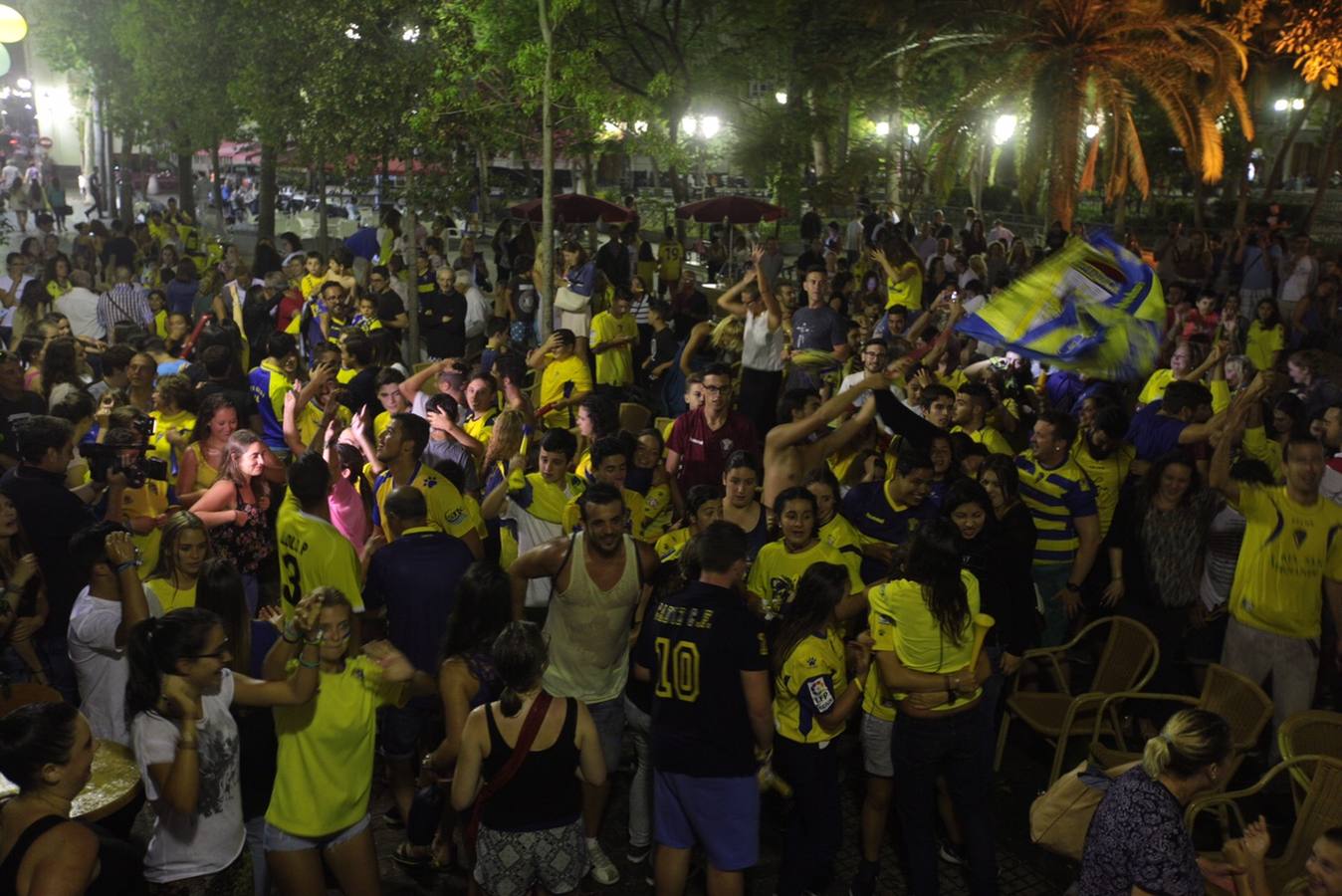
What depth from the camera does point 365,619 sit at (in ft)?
18.6

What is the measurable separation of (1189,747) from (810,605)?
1.57 meters

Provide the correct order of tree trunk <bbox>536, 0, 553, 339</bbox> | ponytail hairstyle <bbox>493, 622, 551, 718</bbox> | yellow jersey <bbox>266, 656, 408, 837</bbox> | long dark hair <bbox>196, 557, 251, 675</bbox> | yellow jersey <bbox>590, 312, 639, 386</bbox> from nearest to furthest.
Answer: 1. ponytail hairstyle <bbox>493, 622, 551, 718</bbox>
2. yellow jersey <bbox>266, 656, 408, 837</bbox>
3. long dark hair <bbox>196, 557, 251, 675</bbox>
4. yellow jersey <bbox>590, 312, 639, 386</bbox>
5. tree trunk <bbox>536, 0, 553, 339</bbox>

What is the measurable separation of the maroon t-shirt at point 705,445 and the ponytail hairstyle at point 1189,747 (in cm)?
411

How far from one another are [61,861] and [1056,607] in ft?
17.4

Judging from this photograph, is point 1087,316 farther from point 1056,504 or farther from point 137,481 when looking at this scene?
point 137,481

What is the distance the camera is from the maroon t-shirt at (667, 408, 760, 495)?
791 cm

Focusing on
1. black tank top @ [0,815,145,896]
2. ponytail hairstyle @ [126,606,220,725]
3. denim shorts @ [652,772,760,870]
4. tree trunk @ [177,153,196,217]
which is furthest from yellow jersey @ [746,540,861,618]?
tree trunk @ [177,153,196,217]

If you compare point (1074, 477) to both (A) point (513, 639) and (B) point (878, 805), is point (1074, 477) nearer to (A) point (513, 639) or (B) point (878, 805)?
(B) point (878, 805)

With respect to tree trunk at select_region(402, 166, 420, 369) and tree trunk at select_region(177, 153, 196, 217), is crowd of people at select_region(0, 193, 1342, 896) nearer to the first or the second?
A: tree trunk at select_region(402, 166, 420, 369)

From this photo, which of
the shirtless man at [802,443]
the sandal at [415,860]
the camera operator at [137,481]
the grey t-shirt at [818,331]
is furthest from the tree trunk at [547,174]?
the sandal at [415,860]

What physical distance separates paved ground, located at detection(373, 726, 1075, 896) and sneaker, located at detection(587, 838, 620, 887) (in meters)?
0.03

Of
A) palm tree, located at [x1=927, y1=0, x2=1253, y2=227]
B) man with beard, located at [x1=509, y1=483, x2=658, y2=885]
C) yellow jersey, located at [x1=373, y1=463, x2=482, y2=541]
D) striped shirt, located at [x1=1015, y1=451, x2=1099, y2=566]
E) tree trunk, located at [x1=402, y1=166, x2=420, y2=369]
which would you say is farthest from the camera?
palm tree, located at [x1=927, y1=0, x2=1253, y2=227]

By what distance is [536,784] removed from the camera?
14.0 feet

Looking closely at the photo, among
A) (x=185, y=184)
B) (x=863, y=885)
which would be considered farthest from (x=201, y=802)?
(x=185, y=184)
